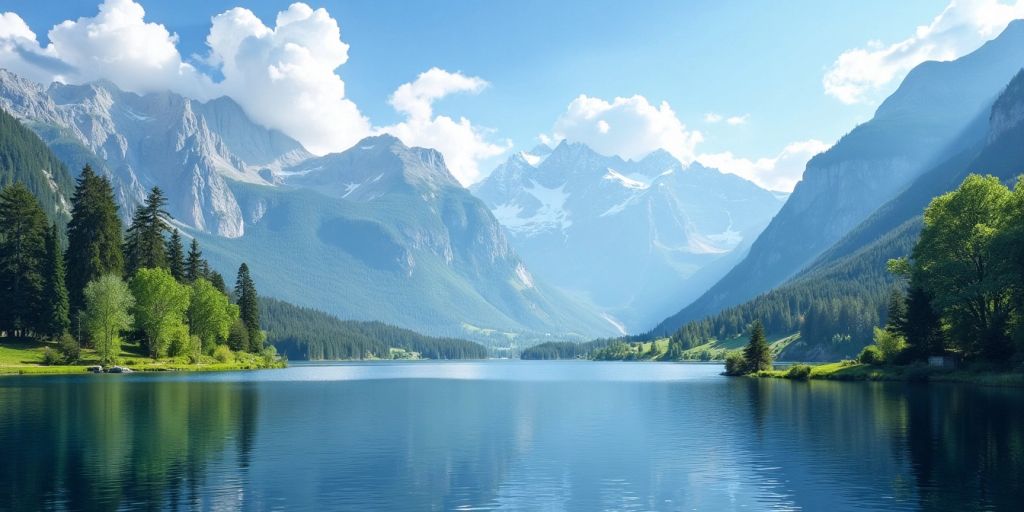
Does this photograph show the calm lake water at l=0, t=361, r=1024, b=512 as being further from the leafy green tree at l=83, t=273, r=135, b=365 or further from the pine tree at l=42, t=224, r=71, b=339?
the pine tree at l=42, t=224, r=71, b=339

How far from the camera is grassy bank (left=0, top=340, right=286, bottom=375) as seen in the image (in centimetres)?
11656

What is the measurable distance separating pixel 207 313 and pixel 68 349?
32290mm

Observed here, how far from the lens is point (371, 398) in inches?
3622

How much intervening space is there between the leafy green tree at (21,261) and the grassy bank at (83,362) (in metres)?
4.26

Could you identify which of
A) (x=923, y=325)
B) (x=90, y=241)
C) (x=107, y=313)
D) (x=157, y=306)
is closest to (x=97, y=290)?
(x=107, y=313)

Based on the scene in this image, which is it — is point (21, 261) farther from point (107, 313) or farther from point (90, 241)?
point (107, 313)

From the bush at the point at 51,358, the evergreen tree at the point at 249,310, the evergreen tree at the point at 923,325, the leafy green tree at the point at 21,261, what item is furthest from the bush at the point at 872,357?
the evergreen tree at the point at 249,310

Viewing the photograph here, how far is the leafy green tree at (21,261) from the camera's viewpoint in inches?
5192

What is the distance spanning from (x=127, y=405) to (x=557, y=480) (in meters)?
48.0

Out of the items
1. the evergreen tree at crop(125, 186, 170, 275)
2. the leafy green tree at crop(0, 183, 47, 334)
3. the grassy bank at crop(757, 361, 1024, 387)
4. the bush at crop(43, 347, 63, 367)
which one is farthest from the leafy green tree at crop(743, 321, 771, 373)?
the leafy green tree at crop(0, 183, 47, 334)

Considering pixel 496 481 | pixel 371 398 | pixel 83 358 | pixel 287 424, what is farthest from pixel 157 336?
pixel 496 481

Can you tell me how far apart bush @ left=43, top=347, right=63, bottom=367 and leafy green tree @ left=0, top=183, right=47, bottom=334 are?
1032 cm

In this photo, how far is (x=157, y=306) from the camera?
138 meters

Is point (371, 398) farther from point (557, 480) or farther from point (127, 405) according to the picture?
point (557, 480)
